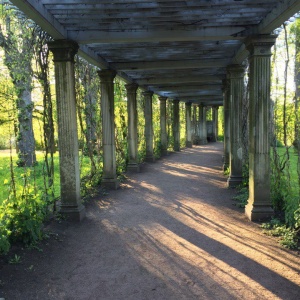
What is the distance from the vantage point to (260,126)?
6.45 metres

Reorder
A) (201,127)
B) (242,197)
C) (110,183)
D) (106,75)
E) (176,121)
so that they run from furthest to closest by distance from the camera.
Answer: (201,127)
(176,121)
(110,183)
(106,75)
(242,197)

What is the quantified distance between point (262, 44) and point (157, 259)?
4.61m

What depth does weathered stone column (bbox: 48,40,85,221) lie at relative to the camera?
639 cm

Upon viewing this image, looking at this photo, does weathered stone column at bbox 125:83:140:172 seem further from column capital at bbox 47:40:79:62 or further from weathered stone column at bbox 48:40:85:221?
column capital at bbox 47:40:79:62

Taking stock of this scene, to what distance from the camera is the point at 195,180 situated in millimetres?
11367

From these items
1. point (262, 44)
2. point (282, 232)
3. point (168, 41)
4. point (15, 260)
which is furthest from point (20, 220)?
point (262, 44)

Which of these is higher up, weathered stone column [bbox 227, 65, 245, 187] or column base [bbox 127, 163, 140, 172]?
weathered stone column [bbox 227, 65, 245, 187]

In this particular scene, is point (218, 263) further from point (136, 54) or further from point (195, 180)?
point (195, 180)

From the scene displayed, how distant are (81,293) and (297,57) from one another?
24.7 feet

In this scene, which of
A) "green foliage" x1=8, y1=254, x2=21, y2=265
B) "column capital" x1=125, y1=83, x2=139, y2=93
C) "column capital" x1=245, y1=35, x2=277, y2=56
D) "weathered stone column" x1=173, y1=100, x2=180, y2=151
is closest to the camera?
"green foliage" x1=8, y1=254, x2=21, y2=265

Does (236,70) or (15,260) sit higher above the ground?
(236,70)

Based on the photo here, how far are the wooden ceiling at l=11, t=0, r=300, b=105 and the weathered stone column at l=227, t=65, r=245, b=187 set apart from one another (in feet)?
1.50

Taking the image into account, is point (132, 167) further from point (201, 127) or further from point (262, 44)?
point (201, 127)

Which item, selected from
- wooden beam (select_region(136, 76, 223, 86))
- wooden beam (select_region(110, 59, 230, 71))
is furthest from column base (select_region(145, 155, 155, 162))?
wooden beam (select_region(110, 59, 230, 71))
